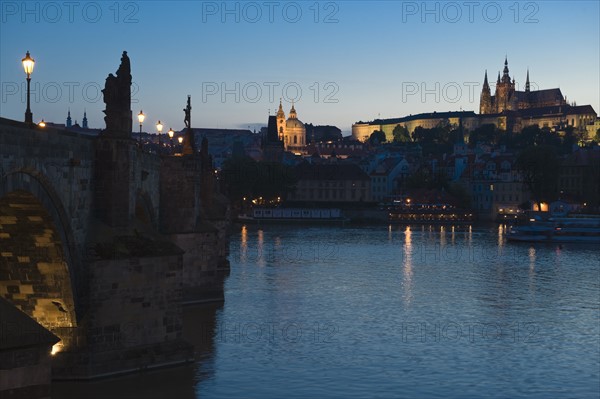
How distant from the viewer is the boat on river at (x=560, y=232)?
9525 centimetres

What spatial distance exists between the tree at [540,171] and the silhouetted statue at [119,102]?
362 ft

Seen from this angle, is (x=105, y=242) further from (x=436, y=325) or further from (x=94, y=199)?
(x=436, y=325)

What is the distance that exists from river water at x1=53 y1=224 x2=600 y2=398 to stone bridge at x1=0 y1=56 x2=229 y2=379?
1.03 m

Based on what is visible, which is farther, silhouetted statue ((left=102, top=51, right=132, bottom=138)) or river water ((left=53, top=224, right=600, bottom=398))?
silhouetted statue ((left=102, top=51, right=132, bottom=138))

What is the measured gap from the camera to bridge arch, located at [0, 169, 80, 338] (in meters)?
21.8

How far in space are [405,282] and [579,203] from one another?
9158cm

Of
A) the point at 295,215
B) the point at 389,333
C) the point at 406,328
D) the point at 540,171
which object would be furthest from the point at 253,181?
the point at 389,333

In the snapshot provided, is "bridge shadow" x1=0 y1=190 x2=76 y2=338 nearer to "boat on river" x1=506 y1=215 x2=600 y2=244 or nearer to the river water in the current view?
the river water

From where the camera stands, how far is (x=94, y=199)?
2573 centimetres

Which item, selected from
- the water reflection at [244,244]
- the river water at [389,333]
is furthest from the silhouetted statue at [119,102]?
the water reflection at [244,244]

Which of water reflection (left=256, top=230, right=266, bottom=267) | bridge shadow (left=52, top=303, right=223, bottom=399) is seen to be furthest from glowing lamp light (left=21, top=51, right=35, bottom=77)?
water reflection (left=256, top=230, right=266, bottom=267)

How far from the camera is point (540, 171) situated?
13075cm

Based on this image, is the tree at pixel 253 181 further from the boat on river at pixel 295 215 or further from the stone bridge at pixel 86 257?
the stone bridge at pixel 86 257

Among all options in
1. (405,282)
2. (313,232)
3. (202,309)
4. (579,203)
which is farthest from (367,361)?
A: (579,203)
